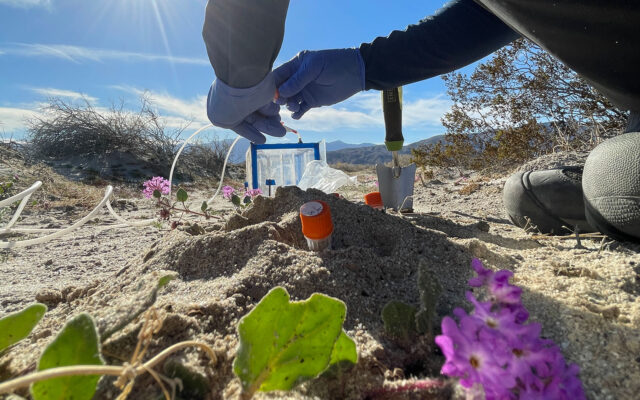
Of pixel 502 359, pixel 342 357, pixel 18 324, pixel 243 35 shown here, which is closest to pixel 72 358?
pixel 18 324

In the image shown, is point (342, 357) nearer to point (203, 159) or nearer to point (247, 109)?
point (247, 109)

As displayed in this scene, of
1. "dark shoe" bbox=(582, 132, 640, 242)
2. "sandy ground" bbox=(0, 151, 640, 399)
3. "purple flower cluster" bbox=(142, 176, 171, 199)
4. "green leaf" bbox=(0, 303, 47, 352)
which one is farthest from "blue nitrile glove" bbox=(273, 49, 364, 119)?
"green leaf" bbox=(0, 303, 47, 352)

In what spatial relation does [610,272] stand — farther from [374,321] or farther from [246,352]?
[246,352]

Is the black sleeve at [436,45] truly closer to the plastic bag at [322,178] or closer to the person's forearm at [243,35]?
the person's forearm at [243,35]

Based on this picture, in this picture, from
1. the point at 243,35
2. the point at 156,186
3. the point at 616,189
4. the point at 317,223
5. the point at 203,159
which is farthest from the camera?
the point at 203,159

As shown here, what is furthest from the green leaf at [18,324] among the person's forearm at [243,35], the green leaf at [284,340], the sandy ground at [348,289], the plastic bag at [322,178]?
the plastic bag at [322,178]

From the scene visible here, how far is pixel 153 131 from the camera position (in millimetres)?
7793

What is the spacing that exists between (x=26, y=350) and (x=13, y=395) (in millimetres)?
232

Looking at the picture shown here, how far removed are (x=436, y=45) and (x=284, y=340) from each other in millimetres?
1852

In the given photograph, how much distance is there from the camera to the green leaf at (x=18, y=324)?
49 cm

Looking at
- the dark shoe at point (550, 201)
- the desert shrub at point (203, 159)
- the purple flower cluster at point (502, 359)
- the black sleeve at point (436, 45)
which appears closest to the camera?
the purple flower cluster at point (502, 359)

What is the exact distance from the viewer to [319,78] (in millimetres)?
1854

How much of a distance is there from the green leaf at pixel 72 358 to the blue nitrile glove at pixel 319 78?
5.19ft

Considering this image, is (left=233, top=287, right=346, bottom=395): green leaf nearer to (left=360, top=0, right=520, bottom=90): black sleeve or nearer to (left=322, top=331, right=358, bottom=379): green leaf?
(left=322, top=331, right=358, bottom=379): green leaf
